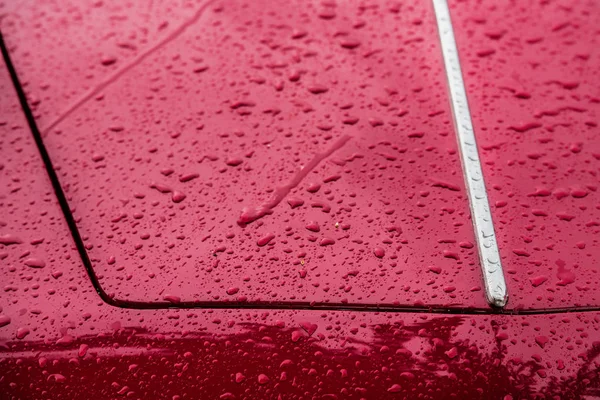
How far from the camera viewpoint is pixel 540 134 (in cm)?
142

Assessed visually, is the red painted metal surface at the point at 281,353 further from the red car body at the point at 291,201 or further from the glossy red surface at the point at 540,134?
the glossy red surface at the point at 540,134

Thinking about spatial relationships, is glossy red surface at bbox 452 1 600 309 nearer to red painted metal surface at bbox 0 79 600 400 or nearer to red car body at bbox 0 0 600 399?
red car body at bbox 0 0 600 399

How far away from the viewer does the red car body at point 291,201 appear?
115 cm

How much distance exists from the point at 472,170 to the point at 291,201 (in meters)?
0.47

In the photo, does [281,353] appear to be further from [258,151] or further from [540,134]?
[540,134]

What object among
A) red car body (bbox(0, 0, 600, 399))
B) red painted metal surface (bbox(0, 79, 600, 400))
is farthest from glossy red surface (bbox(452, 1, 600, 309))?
red painted metal surface (bbox(0, 79, 600, 400))

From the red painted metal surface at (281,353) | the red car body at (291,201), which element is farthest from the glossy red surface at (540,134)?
the red painted metal surface at (281,353)

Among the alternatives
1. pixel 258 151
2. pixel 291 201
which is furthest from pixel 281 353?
pixel 258 151

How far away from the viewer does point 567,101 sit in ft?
4.84

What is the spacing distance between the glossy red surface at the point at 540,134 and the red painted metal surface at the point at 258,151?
105mm

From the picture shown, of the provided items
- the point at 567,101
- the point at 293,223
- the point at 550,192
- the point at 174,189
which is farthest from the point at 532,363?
the point at 174,189

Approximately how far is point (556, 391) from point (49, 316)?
1116 millimetres

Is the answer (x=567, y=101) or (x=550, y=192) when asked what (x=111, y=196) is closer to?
(x=550, y=192)

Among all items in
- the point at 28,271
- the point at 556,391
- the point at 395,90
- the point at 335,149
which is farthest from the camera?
the point at 395,90
